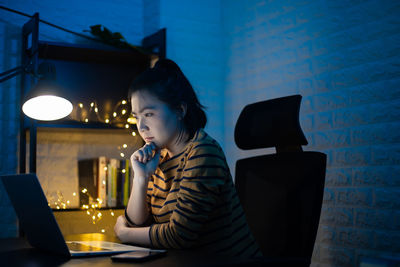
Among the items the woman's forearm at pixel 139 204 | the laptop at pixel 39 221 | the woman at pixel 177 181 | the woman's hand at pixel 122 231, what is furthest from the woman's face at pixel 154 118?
the laptop at pixel 39 221

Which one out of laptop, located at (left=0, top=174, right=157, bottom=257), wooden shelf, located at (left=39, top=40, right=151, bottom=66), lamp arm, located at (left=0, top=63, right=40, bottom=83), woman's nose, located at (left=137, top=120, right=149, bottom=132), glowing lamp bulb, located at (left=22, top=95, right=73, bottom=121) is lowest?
laptop, located at (left=0, top=174, right=157, bottom=257)

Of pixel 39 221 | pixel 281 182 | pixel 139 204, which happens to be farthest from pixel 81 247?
pixel 281 182

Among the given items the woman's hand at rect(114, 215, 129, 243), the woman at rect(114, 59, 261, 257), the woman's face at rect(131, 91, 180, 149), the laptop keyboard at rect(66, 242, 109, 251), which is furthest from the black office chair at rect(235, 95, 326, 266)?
the laptop keyboard at rect(66, 242, 109, 251)

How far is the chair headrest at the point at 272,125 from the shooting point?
1539 millimetres

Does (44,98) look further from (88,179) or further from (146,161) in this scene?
(88,179)

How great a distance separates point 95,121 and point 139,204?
1389 millimetres

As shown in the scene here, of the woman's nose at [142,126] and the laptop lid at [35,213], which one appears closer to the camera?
the laptop lid at [35,213]

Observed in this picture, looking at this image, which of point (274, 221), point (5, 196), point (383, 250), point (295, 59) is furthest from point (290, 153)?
point (5, 196)

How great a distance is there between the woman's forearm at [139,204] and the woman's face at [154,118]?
0.47 feet

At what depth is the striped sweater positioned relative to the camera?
4.13 ft

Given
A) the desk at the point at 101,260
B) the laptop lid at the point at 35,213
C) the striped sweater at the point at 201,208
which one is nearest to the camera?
the desk at the point at 101,260

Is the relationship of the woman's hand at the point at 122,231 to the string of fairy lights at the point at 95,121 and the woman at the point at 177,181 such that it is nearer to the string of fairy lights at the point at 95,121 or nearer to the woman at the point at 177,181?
the woman at the point at 177,181

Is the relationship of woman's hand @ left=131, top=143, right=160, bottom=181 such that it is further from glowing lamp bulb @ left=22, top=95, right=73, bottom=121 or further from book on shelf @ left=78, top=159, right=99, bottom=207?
book on shelf @ left=78, top=159, right=99, bottom=207

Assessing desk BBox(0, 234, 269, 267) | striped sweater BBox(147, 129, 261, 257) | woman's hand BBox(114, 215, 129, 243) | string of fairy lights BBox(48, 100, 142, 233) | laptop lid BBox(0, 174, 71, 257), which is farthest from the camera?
string of fairy lights BBox(48, 100, 142, 233)
